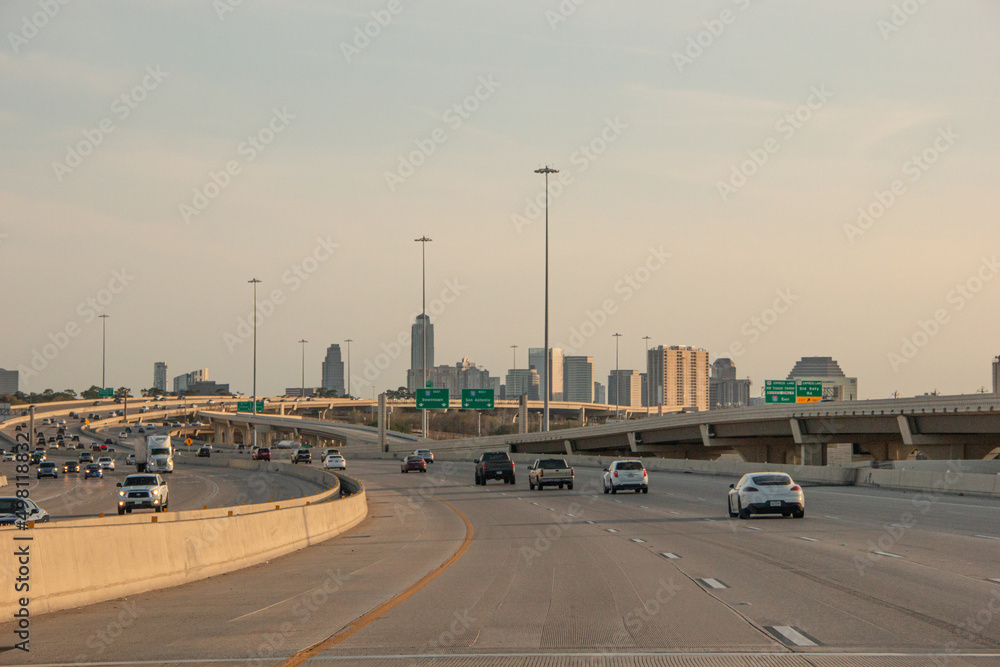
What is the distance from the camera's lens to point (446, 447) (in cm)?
11825

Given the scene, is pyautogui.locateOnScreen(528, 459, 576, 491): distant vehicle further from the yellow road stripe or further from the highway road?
the yellow road stripe

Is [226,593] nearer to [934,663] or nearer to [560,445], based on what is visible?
[934,663]

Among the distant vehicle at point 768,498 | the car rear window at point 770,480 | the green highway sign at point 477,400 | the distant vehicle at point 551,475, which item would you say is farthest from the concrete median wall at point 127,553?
the green highway sign at point 477,400

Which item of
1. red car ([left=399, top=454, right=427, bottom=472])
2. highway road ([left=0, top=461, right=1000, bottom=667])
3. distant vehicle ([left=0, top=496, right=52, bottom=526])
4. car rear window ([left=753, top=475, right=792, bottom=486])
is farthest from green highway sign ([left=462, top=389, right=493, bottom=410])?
highway road ([left=0, top=461, right=1000, bottom=667])

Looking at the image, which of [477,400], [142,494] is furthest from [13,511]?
[477,400]

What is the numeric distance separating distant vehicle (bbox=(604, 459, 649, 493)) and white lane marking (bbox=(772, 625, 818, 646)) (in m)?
34.2

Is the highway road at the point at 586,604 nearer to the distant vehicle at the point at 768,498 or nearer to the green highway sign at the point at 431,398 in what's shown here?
the distant vehicle at the point at 768,498

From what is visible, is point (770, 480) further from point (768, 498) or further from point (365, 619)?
point (365, 619)

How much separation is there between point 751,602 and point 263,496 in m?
41.0

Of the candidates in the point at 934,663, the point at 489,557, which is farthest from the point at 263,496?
the point at 934,663

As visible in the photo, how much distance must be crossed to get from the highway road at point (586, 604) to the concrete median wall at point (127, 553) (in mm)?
327

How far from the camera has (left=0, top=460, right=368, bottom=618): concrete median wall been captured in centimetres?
1230

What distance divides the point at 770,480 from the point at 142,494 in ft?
77.3

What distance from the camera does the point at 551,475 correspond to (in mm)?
50531
